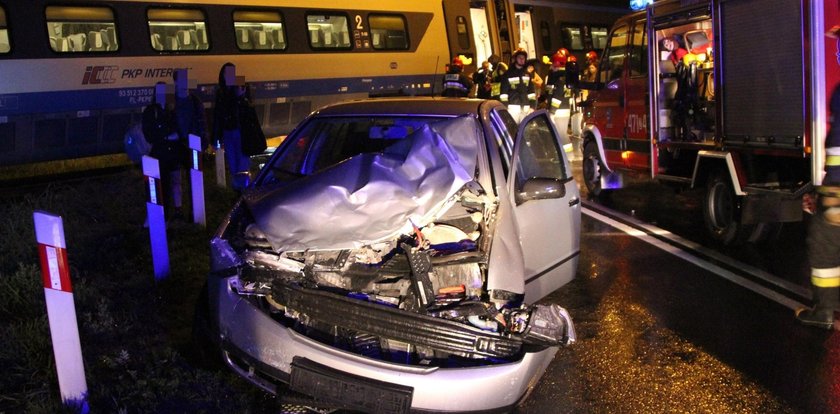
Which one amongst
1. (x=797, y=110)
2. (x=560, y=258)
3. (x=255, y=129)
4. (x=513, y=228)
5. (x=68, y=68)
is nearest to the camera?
(x=513, y=228)

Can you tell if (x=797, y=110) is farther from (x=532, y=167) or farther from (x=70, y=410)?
(x=70, y=410)

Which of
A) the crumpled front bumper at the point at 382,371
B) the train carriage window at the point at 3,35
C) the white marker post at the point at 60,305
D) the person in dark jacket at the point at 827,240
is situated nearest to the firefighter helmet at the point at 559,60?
the train carriage window at the point at 3,35

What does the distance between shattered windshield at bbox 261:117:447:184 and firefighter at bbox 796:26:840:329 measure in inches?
112

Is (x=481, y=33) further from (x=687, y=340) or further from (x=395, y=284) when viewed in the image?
(x=395, y=284)

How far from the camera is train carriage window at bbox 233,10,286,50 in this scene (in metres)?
16.5

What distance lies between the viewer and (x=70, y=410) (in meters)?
4.22

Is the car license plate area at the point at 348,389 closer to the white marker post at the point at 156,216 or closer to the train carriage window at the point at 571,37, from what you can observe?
the white marker post at the point at 156,216

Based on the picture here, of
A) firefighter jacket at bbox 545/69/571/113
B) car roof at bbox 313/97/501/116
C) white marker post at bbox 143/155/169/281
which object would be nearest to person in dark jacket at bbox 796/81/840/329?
car roof at bbox 313/97/501/116

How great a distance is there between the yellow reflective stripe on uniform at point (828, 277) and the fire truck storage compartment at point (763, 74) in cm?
191

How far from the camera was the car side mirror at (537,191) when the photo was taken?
17.6 feet

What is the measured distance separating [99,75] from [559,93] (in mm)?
9634

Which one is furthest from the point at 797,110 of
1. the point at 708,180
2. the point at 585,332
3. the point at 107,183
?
the point at 107,183

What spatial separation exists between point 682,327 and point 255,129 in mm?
5963

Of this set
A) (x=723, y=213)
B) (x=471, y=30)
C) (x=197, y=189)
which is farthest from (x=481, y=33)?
(x=197, y=189)
